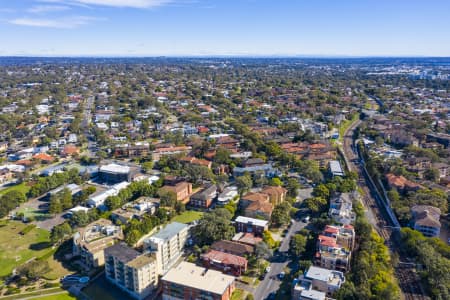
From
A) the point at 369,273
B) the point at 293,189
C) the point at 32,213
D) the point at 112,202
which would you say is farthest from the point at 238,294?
the point at 32,213

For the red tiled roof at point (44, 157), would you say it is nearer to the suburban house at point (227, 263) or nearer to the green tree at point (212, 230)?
the green tree at point (212, 230)

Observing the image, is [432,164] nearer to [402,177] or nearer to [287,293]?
[402,177]

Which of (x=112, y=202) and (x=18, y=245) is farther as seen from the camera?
(x=112, y=202)

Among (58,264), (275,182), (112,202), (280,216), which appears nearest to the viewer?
(58,264)

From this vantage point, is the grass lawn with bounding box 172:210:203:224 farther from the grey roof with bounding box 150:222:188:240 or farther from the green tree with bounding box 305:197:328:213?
the green tree with bounding box 305:197:328:213

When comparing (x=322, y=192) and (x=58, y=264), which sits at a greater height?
(x=322, y=192)

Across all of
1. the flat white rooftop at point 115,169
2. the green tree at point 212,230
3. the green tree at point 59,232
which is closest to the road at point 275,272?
the green tree at point 212,230

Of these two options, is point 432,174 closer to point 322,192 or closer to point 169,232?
point 322,192
